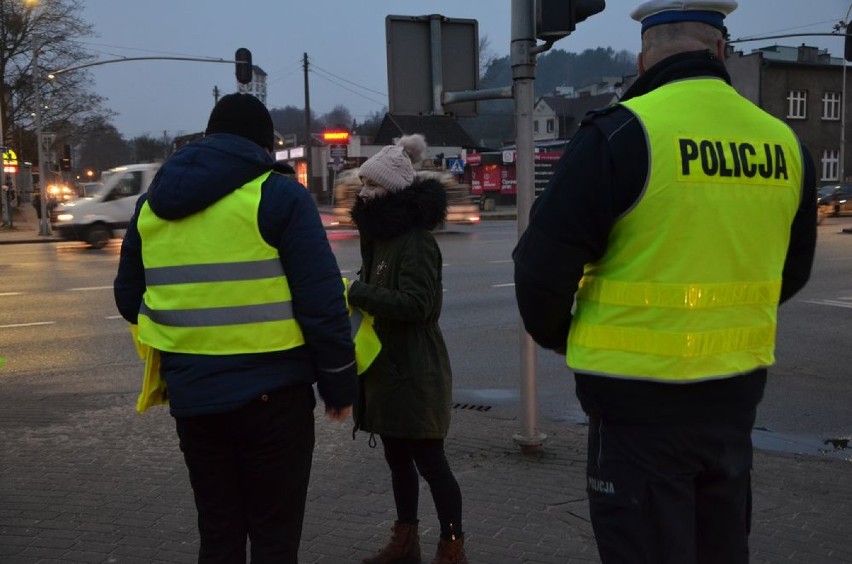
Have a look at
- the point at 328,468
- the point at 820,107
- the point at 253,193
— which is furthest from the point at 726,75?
the point at 820,107

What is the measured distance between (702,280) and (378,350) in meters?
1.52

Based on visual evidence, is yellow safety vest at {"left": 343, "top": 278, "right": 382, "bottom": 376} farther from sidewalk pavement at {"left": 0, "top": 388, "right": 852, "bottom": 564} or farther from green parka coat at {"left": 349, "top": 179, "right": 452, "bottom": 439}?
sidewalk pavement at {"left": 0, "top": 388, "right": 852, "bottom": 564}

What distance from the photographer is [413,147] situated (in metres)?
3.96

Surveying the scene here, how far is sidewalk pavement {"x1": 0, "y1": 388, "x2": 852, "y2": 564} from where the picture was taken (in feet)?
13.3

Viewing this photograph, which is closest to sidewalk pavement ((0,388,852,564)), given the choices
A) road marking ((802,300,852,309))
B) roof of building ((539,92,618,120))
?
road marking ((802,300,852,309))

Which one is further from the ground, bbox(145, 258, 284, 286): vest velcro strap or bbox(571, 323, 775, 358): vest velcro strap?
bbox(145, 258, 284, 286): vest velcro strap

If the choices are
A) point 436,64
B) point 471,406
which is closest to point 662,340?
point 436,64

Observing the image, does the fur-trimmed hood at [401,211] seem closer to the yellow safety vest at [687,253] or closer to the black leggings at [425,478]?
the black leggings at [425,478]

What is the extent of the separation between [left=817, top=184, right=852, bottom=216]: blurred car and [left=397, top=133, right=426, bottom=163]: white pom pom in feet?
127

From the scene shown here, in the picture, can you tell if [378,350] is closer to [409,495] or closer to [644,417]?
[409,495]

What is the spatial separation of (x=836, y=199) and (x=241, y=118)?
4147cm

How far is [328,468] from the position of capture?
525 cm

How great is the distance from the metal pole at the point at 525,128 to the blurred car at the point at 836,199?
37334 millimetres

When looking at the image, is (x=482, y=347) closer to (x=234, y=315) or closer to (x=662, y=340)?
(x=234, y=315)
